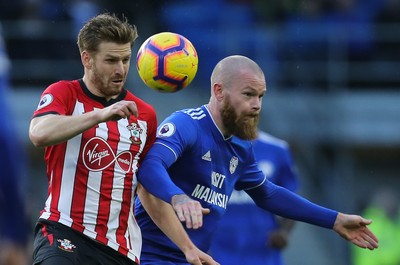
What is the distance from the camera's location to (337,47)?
52.7ft

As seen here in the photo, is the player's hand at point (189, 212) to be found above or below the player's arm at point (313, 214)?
above

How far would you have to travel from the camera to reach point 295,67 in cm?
1591

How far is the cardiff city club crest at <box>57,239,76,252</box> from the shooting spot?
6.70 m

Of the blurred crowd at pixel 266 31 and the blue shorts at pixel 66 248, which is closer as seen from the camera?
the blue shorts at pixel 66 248

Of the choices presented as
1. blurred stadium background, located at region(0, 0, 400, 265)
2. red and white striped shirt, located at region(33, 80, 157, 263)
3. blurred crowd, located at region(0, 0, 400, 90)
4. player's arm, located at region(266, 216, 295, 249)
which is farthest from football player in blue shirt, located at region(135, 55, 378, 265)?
blurred crowd, located at region(0, 0, 400, 90)

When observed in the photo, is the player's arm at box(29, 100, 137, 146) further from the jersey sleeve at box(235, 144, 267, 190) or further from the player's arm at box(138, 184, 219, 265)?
the jersey sleeve at box(235, 144, 267, 190)

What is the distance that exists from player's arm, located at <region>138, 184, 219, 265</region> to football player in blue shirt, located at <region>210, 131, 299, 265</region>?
3112mm

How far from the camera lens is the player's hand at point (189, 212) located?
6191 mm

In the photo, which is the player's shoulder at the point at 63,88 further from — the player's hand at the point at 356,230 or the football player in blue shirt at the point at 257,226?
the football player in blue shirt at the point at 257,226

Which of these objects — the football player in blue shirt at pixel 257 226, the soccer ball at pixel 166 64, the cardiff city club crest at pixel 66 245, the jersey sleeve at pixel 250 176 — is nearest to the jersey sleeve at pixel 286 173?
the football player in blue shirt at pixel 257 226

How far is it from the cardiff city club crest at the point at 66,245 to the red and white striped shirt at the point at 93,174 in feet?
0.37

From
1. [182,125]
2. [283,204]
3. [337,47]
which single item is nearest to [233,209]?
[283,204]

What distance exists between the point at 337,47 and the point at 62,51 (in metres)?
Answer: 4.01

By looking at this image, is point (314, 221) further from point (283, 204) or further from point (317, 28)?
point (317, 28)
